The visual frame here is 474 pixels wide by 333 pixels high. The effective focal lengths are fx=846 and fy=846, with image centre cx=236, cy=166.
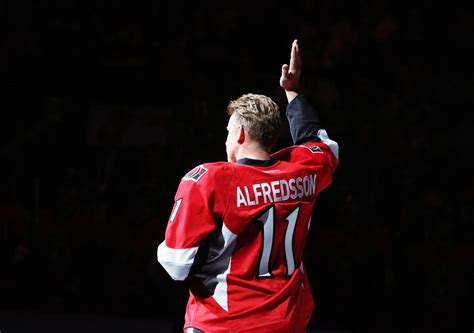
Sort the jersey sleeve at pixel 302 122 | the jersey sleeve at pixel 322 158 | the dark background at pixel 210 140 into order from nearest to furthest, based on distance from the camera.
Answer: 1. the jersey sleeve at pixel 322 158
2. the jersey sleeve at pixel 302 122
3. the dark background at pixel 210 140

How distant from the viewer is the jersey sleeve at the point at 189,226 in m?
2.80

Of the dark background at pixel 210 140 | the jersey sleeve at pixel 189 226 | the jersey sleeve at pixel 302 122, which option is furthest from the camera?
the dark background at pixel 210 140

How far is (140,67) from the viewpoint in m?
7.90

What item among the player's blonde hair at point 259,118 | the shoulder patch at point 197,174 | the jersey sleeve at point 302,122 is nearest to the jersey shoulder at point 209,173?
the shoulder patch at point 197,174

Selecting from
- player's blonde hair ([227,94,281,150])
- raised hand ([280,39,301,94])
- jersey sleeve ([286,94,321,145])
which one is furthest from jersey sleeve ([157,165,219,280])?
raised hand ([280,39,301,94])

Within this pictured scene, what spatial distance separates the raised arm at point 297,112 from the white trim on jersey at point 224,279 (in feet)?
1.95

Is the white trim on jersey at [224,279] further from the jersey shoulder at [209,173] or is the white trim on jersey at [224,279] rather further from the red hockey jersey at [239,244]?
the jersey shoulder at [209,173]

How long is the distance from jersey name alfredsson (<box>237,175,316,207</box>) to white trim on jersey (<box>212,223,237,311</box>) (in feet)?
0.34

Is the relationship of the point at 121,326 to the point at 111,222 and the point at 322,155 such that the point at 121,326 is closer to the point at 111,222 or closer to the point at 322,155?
the point at 111,222

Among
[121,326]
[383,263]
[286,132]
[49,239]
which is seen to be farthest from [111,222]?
[383,263]

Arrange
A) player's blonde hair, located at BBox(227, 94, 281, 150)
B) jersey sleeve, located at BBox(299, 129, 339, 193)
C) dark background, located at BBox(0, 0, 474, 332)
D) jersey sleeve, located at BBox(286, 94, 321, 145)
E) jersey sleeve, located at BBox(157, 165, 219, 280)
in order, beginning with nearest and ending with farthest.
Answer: jersey sleeve, located at BBox(157, 165, 219, 280)
player's blonde hair, located at BBox(227, 94, 281, 150)
jersey sleeve, located at BBox(299, 129, 339, 193)
jersey sleeve, located at BBox(286, 94, 321, 145)
dark background, located at BBox(0, 0, 474, 332)

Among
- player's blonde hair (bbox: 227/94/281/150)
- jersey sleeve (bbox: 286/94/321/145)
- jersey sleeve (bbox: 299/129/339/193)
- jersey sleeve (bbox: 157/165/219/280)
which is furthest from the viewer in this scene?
jersey sleeve (bbox: 286/94/321/145)

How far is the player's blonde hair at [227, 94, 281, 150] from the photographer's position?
2.92m

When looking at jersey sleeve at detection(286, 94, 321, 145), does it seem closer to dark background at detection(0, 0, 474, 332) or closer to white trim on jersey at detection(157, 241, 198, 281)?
white trim on jersey at detection(157, 241, 198, 281)
